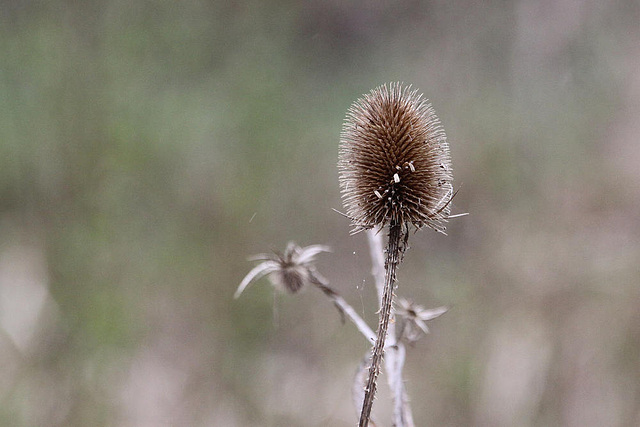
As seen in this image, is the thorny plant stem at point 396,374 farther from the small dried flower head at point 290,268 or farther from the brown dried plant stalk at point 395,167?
the small dried flower head at point 290,268

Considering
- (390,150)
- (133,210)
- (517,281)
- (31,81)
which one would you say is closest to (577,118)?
(517,281)

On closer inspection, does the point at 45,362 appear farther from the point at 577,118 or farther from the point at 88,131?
the point at 577,118

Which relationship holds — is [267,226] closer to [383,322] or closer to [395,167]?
[395,167]

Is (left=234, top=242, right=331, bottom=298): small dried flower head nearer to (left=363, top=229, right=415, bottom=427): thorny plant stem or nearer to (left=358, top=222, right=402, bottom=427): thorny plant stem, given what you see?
(left=363, top=229, right=415, bottom=427): thorny plant stem

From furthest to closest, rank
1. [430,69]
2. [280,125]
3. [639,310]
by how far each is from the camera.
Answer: [430,69], [280,125], [639,310]

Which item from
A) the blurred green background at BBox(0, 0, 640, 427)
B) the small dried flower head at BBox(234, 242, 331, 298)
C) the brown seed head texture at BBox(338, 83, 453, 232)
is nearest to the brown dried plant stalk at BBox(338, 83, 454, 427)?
the brown seed head texture at BBox(338, 83, 453, 232)

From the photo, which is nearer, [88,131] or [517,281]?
[517,281]

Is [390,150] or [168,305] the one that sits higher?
[168,305]
